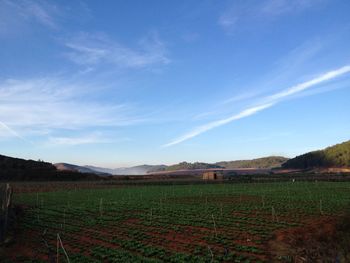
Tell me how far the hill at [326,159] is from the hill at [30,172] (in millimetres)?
95146

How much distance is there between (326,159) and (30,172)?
117732 millimetres

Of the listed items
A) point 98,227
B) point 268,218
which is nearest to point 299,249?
point 268,218

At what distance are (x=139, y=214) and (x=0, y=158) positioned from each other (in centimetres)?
9844

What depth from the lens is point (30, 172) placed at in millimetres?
106875

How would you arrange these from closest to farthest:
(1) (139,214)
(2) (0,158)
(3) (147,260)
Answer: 1. (3) (147,260)
2. (1) (139,214)
3. (2) (0,158)

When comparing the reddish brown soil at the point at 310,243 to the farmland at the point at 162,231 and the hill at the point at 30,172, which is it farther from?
the hill at the point at 30,172

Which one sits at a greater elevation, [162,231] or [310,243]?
[162,231]

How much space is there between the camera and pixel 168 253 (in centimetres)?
1853

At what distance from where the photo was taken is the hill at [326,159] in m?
146

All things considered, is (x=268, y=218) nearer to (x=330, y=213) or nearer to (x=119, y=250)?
(x=330, y=213)

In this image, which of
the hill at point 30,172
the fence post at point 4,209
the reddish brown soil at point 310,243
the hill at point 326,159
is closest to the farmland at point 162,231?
the reddish brown soil at point 310,243

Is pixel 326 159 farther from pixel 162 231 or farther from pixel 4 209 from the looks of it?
pixel 4 209

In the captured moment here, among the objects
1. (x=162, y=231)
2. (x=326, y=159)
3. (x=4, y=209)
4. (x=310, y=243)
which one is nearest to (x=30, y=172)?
(x=4, y=209)

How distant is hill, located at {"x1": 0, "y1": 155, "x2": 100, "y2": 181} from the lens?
103125 mm
